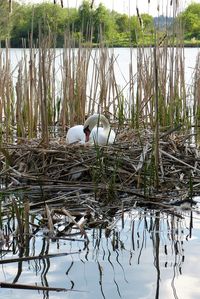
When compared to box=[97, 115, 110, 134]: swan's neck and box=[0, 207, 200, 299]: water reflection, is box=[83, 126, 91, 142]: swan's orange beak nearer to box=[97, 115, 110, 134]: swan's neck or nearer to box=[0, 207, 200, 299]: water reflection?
box=[97, 115, 110, 134]: swan's neck

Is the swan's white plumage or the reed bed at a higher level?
the swan's white plumage

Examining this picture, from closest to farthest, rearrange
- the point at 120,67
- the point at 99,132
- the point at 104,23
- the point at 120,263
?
the point at 120,263
the point at 99,132
the point at 104,23
the point at 120,67

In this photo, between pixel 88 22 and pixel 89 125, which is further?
A: pixel 88 22

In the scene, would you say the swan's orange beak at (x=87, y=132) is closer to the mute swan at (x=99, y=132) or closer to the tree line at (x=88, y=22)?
the mute swan at (x=99, y=132)

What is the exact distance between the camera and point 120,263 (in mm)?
3703

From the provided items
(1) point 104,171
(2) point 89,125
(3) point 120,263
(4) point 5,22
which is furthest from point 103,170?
(4) point 5,22

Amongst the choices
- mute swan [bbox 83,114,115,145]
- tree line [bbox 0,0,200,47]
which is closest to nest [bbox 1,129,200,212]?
mute swan [bbox 83,114,115,145]

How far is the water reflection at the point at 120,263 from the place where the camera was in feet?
10.9

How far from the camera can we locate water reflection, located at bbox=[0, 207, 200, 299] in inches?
130

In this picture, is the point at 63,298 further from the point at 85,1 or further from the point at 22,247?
the point at 85,1

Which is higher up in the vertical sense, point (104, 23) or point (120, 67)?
point (104, 23)

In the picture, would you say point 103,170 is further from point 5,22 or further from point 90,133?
point 5,22

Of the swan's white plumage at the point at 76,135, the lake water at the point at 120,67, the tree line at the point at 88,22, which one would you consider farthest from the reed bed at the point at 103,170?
the lake water at the point at 120,67

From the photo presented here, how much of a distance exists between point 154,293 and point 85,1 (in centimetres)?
815
